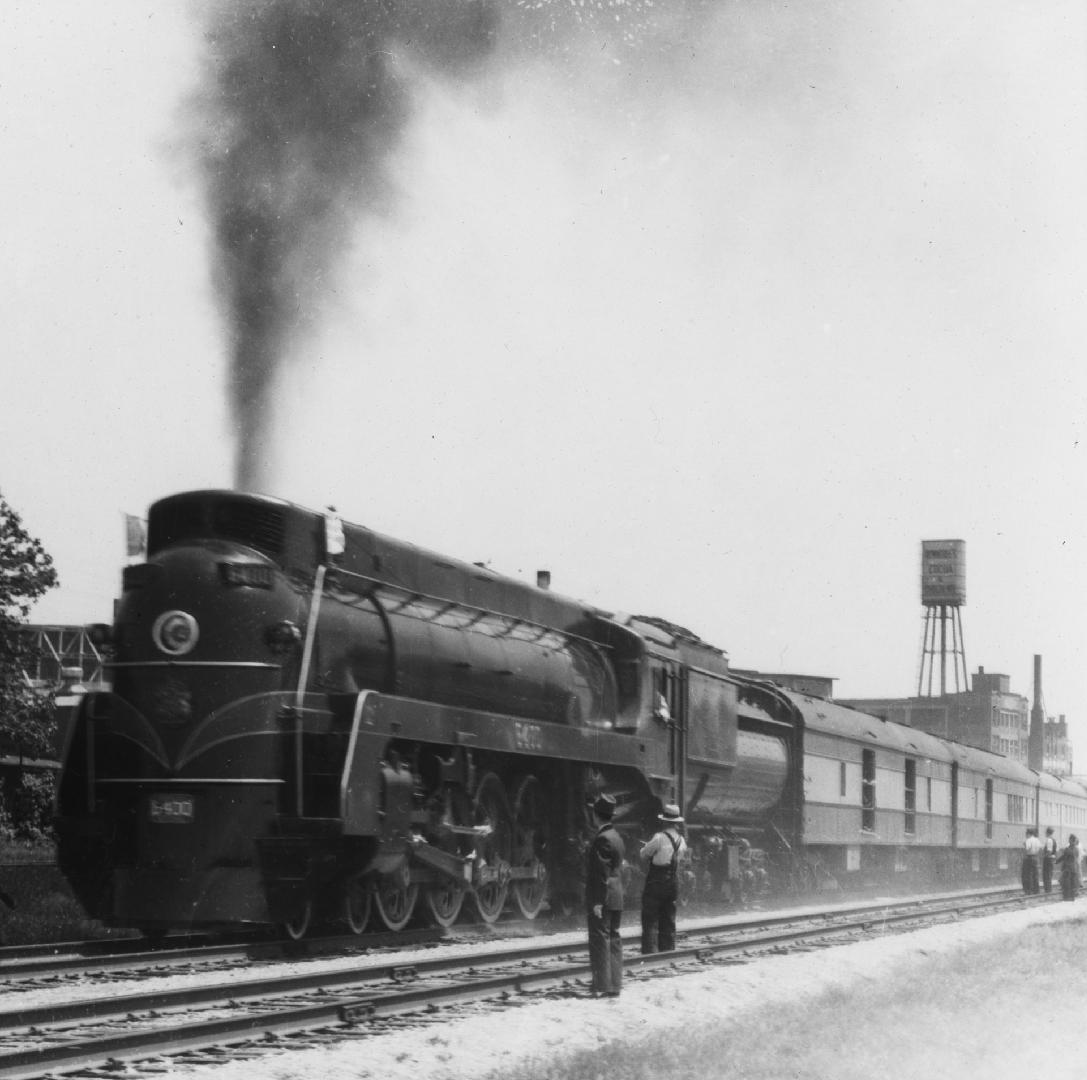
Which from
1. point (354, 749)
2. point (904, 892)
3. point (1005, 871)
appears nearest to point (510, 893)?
point (354, 749)

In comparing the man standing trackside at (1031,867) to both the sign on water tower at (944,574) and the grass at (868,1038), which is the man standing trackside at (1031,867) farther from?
the sign on water tower at (944,574)

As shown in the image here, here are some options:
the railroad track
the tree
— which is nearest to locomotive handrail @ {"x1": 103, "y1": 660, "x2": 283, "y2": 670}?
the railroad track

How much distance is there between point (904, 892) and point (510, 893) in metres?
18.9

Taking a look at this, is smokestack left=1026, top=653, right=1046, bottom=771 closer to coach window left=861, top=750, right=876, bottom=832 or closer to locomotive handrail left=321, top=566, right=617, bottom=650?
coach window left=861, top=750, right=876, bottom=832

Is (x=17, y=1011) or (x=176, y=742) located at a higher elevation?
(x=176, y=742)

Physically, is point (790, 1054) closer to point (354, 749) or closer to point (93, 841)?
point (354, 749)

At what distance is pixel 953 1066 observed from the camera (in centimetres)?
930

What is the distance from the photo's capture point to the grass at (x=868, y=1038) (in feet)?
28.8

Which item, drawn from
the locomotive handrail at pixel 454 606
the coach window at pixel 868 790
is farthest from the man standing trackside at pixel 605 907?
the coach window at pixel 868 790

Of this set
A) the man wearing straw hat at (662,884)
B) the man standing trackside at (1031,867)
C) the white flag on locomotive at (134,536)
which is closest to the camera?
the white flag on locomotive at (134,536)

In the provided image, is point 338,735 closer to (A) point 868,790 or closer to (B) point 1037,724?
(A) point 868,790

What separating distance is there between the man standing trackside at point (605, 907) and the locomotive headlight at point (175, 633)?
3.63 meters

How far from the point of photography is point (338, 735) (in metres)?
13.6

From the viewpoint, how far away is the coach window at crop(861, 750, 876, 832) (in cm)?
3109
